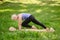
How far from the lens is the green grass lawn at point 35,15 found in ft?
5.84

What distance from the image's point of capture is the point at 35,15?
2.03 m

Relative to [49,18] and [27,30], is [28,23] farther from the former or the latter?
[49,18]

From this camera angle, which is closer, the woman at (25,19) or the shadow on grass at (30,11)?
the woman at (25,19)

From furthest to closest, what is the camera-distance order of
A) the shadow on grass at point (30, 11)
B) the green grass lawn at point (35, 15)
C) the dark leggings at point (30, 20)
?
the shadow on grass at point (30, 11)
the dark leggings at point (30, 20)
the green grass lawn at point (35, 15)

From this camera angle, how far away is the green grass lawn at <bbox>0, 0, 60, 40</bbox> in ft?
5.84

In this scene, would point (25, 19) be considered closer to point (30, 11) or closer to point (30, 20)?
point (30, 20)

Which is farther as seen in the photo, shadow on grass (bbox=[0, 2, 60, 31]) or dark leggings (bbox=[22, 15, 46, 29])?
shadow on grass (bbox=[0, 2, 60, 31])

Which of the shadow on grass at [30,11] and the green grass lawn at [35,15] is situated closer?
the green grass lawn at [35,15]

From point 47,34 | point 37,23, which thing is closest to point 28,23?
point 37,23

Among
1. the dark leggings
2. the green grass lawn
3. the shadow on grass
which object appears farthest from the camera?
the shadow on grass

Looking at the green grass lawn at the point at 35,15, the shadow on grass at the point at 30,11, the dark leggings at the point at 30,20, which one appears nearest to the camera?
the green grass lawn at the point at 35,15

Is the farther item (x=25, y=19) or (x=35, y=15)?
(x=35, y=15)

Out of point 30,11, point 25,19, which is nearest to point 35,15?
point 30,11

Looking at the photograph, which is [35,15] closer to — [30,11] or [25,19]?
[30,11]
